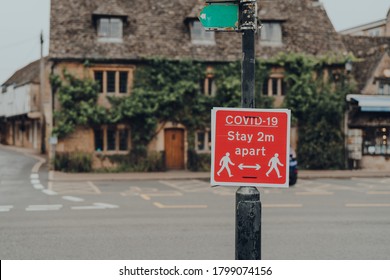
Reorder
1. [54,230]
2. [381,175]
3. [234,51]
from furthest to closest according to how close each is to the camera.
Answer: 1. [234,51]
2. [381,175]
3. [54,230]

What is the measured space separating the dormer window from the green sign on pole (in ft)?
74.9

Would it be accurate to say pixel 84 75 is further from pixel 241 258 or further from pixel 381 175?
pixel 241 258

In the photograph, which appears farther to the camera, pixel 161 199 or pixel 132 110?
pixel 132 110

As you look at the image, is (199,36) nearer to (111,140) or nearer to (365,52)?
(111,140)

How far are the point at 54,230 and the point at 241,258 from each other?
675 centimetres

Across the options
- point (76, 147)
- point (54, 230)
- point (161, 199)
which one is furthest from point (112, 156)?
point (54, 230)

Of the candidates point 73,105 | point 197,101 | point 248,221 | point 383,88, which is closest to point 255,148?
point 248,221

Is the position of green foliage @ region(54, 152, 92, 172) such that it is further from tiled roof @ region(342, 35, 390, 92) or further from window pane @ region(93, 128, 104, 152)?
tiled roof @ region(342, 35, 390, 92)

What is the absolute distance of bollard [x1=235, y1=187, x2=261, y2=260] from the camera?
4.43 m

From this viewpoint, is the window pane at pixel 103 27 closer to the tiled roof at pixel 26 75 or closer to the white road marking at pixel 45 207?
the white road marking at pixel 45 207

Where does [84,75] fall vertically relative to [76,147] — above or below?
above

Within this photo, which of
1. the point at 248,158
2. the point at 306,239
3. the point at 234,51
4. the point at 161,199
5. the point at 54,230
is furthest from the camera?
the point at 234,51

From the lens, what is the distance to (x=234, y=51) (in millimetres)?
27359

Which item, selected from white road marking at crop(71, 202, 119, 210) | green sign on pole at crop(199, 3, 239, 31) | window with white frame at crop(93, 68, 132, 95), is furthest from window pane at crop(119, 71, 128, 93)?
green sign on pole at crop(199, 3, 239, 31)
